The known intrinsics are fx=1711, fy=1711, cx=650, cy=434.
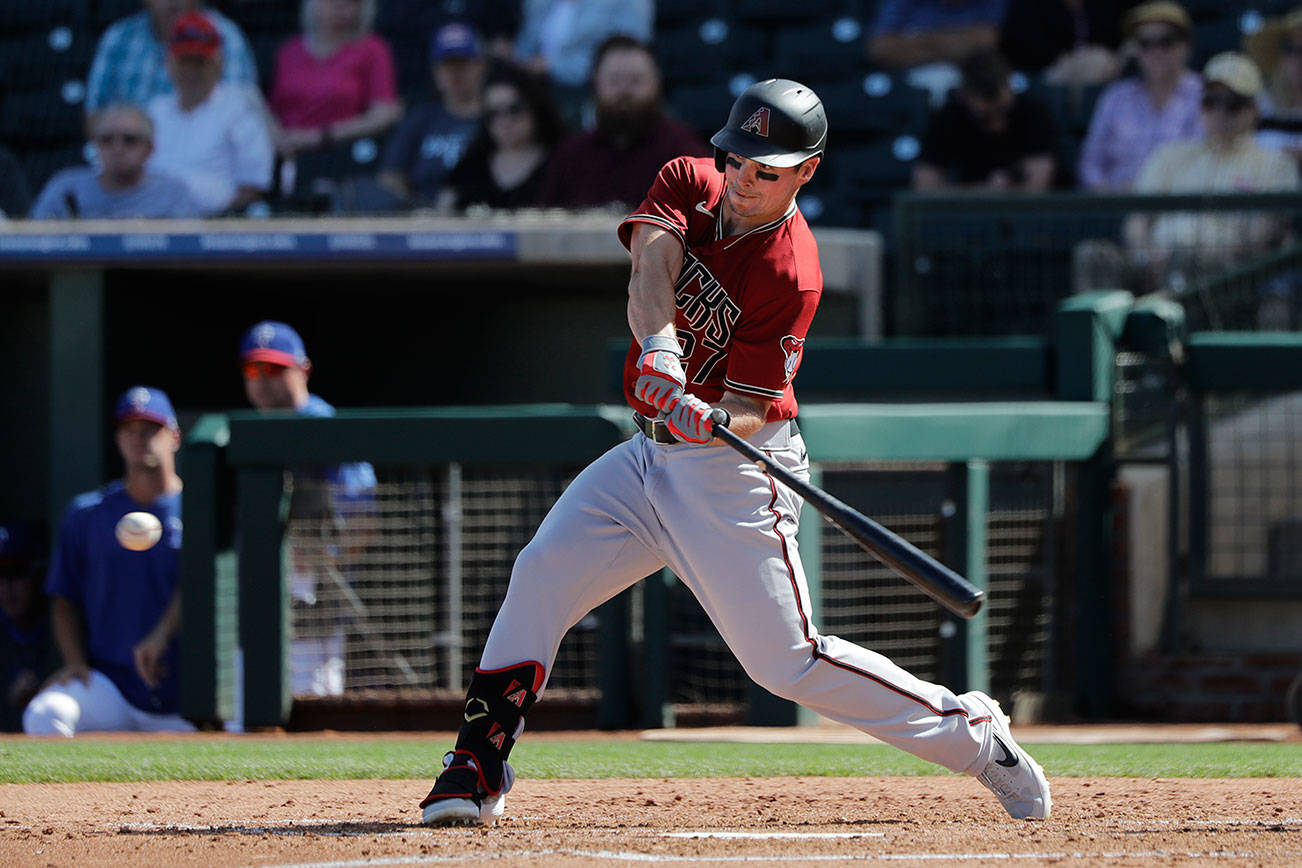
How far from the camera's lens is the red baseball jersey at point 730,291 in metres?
3.34

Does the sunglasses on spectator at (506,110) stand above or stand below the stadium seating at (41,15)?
below

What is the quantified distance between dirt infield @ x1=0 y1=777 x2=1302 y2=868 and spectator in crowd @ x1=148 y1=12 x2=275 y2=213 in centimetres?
528

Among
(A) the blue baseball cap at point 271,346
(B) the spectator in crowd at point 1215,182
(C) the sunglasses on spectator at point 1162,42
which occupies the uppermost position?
(C) the sunglasses on spectator at point 1162,42

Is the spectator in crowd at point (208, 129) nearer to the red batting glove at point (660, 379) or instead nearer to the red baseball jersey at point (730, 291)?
the red baseball jersey at point (730, 291)

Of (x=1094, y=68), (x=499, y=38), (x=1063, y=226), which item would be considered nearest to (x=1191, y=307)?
(x=1063, y=226)

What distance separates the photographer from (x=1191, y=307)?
7766 millimetres

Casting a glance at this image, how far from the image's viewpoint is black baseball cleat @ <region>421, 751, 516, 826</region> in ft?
11.2

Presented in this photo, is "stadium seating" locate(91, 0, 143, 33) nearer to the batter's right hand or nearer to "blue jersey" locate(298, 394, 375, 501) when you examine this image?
"blue jersey" locate(298, 394, 375, 501)

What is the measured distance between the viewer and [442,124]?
30.8 feet

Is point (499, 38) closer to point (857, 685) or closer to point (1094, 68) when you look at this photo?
point (1094, 68)

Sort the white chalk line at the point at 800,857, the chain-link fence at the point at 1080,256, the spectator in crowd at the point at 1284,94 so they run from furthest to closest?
the spectator in crowd at the point at 1284,94
the chain-link fence at the point at 1080,256
the white chalk line at the point at 800,857

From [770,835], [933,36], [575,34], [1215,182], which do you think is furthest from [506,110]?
[770,835]

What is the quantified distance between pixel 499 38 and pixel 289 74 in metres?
1.23

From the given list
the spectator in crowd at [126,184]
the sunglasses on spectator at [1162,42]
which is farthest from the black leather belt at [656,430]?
the sunglasses on spectator at [1162,42]
